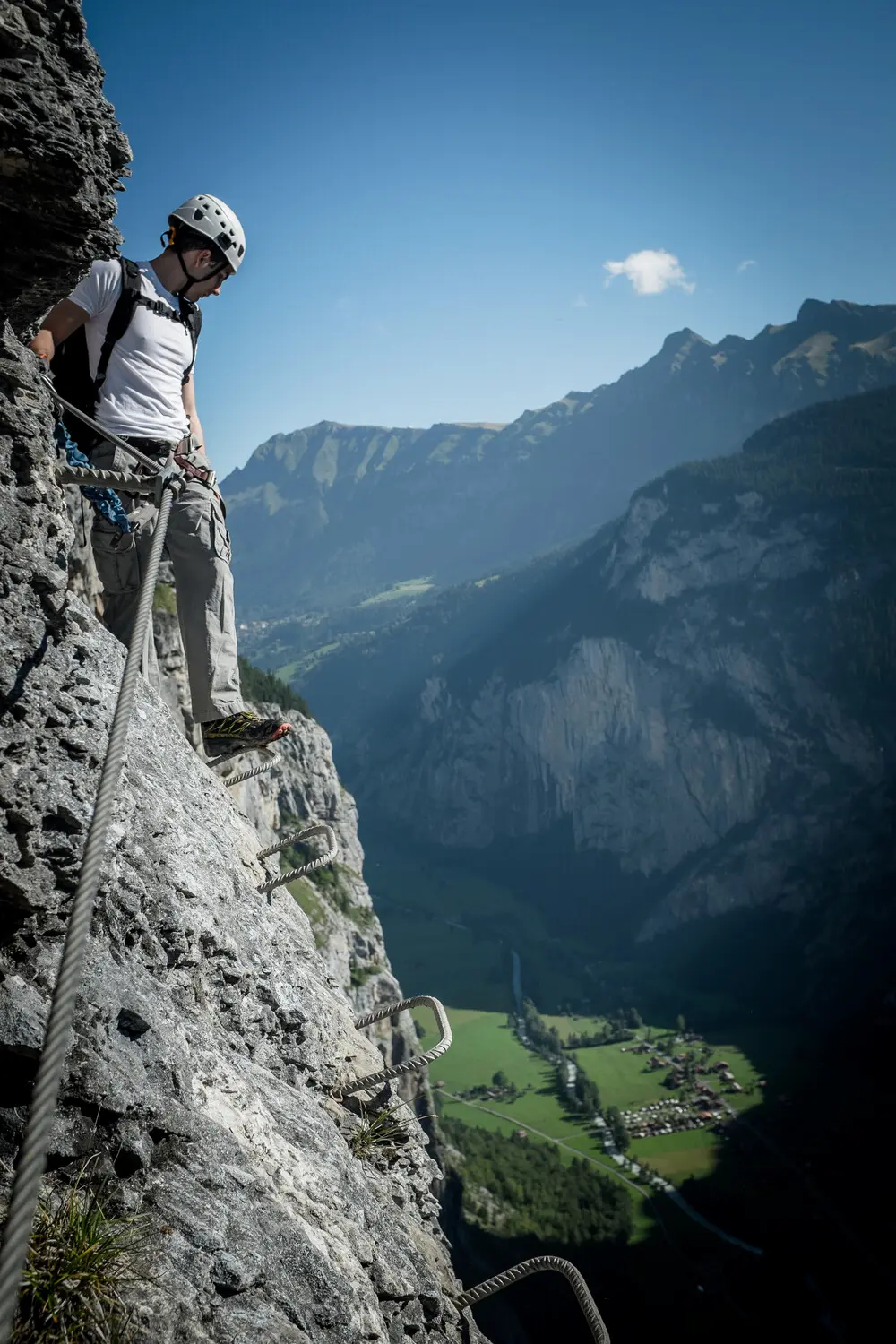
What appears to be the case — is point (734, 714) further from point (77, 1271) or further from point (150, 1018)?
point (77, 1271)

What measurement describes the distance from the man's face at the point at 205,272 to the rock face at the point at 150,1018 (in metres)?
2.39

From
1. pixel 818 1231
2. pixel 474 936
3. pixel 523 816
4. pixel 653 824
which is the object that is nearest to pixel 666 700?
pixel 653 824

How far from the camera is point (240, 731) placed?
6254mm

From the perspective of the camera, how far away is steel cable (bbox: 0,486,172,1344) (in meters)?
1.99

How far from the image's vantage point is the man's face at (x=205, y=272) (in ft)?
19.6

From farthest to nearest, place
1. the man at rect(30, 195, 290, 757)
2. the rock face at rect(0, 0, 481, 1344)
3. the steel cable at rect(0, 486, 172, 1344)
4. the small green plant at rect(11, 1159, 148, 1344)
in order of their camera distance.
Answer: the man at rect(30, 195, 290, 757) < the rock face at rect(0, 0, 481, 1344) < the small green plant at rect(11, 1159, 148, 1344) < the steel cable at rect(0, 486, 172, 1344)

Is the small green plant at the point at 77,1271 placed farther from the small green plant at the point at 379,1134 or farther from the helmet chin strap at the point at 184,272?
the helmet chin strap at the point at 184,272

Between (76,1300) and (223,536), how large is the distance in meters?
4.90

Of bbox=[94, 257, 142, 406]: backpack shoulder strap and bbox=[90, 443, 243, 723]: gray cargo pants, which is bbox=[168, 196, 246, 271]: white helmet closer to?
bbox=[94, 257, 142, 406]: backpack shoulder strap

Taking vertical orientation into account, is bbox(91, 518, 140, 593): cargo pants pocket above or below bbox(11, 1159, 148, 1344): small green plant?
above

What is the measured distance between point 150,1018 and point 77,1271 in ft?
3.89

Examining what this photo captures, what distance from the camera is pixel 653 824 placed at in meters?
170

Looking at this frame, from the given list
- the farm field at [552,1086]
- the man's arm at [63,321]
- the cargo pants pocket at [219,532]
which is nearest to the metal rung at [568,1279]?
the cargo pants pocket at [219,532]

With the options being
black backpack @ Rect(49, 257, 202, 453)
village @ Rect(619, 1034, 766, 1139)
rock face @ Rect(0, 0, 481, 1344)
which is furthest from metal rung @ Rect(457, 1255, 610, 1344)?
village @ Rect(619, 1034, 766, 1139)
